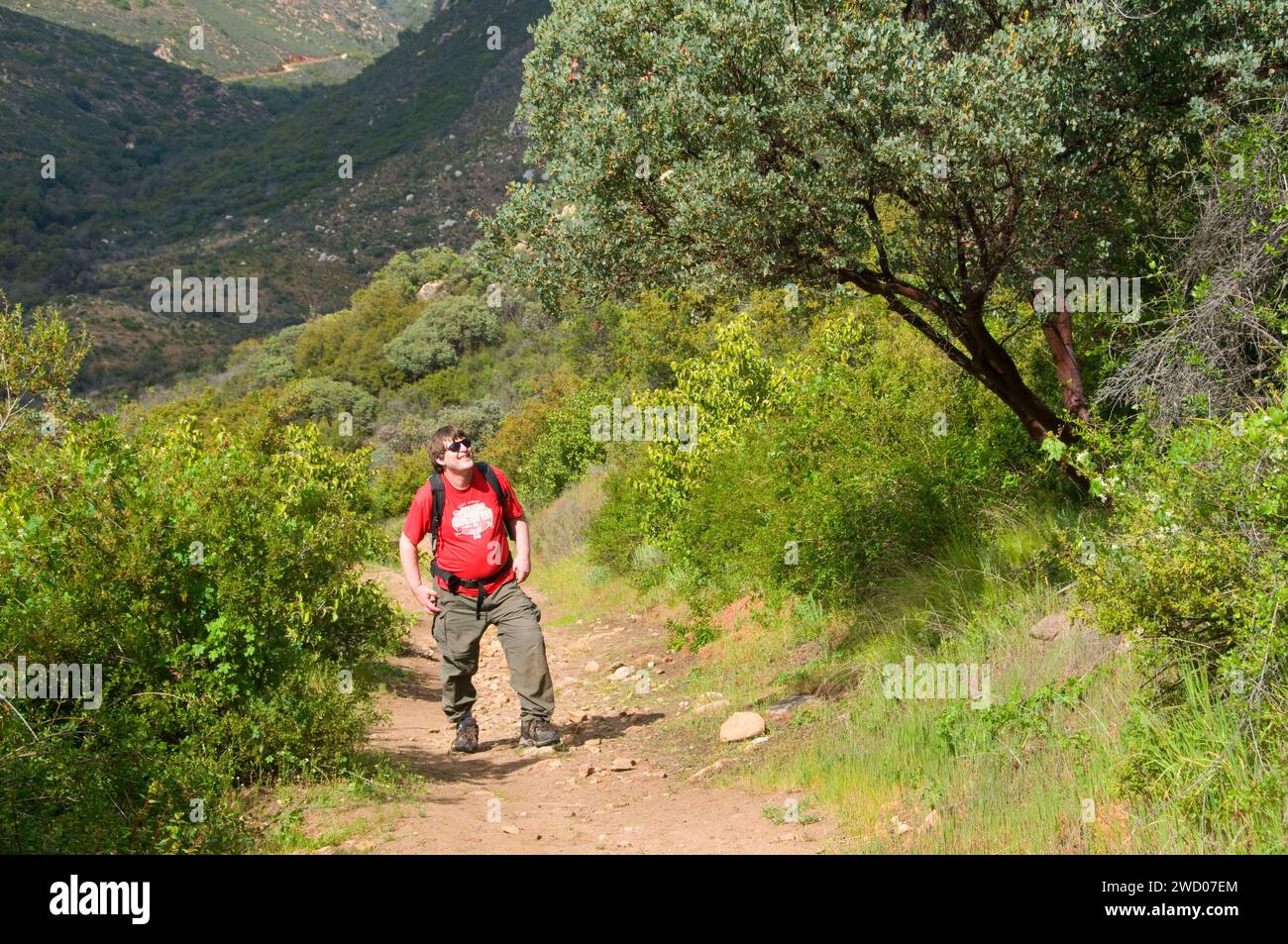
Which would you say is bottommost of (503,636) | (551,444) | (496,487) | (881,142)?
(503,636)

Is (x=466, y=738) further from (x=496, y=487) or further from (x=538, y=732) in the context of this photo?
(x=496, y=487)

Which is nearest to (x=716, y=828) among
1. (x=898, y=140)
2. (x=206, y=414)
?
(x=898, y=140)

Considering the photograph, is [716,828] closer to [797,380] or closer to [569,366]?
[797,380]

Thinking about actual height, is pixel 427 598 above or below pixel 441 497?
below

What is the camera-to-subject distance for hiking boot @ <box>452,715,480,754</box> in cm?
753

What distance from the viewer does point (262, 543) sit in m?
6.03

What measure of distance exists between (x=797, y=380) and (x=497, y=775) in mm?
6288

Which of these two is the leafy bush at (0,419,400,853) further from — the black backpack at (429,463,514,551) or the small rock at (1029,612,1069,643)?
the small rock at (1029,612,1069,643)

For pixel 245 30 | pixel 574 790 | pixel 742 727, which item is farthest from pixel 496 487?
pixel 245 30

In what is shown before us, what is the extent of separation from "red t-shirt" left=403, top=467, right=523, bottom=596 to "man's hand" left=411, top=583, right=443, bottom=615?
0.14m

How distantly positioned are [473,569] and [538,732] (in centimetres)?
125

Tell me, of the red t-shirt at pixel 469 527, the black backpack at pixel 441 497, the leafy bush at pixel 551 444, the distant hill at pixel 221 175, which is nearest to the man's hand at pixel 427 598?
the red t-shirt at pixel 469 527

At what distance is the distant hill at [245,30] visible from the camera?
11731cm

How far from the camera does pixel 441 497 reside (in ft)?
23.1
